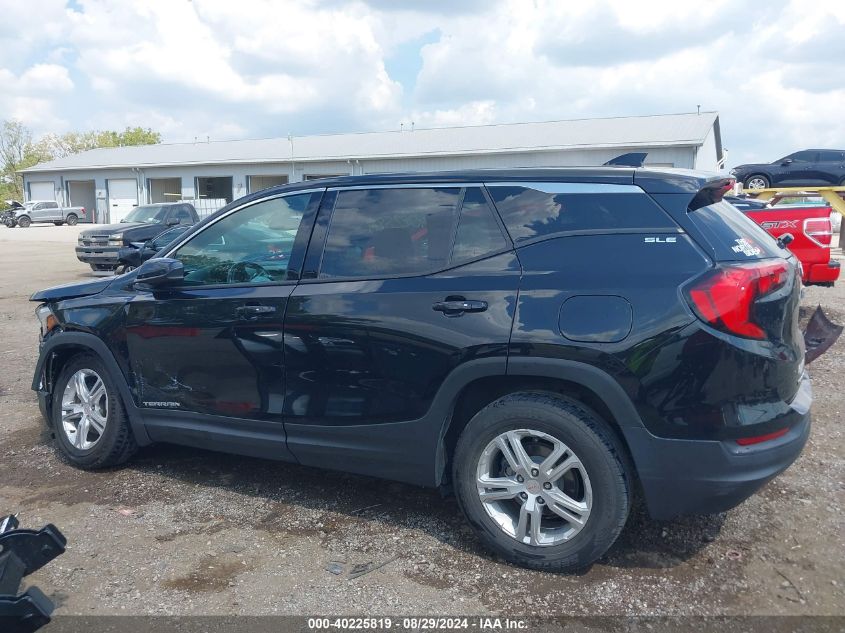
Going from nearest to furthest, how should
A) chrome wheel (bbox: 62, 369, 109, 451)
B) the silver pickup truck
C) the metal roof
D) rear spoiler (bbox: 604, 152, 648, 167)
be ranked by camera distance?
rear spoiler (bbox: 604, 152, 648, 167)
chrome wheel (bbox: 62, 369, 109, 451)
the metal roof
the silver pickup truck

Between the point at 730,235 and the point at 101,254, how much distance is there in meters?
16.5

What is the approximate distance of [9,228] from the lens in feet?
152

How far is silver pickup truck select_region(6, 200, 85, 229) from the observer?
152ft

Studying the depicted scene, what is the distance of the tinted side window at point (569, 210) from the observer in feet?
11.0

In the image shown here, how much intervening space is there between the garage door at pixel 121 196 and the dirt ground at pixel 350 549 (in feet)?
143

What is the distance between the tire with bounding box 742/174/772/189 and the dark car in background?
17377mm

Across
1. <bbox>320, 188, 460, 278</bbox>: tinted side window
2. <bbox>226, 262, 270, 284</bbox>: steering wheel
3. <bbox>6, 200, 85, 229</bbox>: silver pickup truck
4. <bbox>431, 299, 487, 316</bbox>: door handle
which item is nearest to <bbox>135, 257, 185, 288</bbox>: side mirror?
<bbox>226, 262, 270, 284</bbox>: steering wheel

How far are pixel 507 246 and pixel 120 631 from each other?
2451mm

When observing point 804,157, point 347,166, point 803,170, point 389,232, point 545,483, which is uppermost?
point 347,166

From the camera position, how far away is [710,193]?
3.47 meters

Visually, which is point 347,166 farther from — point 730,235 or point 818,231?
point 730,235

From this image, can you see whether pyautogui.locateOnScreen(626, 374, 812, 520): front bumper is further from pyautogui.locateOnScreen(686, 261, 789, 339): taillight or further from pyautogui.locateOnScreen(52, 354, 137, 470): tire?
pyautogui.locateOnScreen(52, 354, 137, 470): tire

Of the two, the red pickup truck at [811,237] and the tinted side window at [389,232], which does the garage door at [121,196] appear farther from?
the tinted side window at [389,232]

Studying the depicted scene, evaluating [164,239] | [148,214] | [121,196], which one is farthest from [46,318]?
[121,196]
